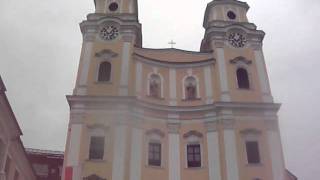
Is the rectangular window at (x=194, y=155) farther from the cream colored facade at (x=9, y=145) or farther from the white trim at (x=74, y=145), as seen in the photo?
the cream colored facade at (x=9, y=145)

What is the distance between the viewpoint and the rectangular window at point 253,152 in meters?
30.4

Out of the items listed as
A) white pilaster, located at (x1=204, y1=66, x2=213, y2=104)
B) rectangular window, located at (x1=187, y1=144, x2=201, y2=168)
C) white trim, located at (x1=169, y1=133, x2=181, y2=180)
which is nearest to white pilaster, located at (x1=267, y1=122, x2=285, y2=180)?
white pilaster, located at (x1=204, y1=66, x2=213, y2=104)

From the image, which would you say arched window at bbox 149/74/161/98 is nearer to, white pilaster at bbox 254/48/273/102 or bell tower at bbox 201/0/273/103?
bell tower at bbox 201/0/273/103

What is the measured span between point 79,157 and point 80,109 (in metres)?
3.86

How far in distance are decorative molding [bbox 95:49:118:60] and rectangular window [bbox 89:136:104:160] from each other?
7053 millimetres

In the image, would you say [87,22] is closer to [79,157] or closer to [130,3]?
[130,3]

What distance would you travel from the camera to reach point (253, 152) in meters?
30.8

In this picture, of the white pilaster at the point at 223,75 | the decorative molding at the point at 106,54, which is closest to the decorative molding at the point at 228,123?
the white pilaster at the point at 223,75

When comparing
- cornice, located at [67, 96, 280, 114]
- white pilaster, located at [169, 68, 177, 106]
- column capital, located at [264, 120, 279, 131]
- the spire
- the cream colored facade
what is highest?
the spire

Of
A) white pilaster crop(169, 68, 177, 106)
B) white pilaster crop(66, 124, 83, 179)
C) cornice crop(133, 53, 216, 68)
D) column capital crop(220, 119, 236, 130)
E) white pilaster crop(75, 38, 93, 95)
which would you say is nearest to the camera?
white pilaster crop(66, 124, 83, 179)

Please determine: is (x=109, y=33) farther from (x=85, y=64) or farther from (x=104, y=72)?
(x=104, y=72)

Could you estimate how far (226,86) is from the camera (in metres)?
33.5

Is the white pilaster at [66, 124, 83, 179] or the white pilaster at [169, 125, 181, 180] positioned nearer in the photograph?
the white pilaster at [66, 124, 83, 179]

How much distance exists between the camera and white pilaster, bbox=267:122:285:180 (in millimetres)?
29703
